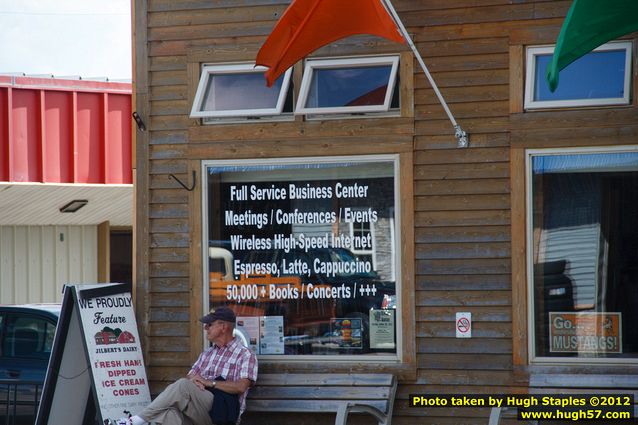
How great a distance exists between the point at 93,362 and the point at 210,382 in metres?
1.11

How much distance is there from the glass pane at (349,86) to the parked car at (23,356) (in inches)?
145

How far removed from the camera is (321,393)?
8.38m

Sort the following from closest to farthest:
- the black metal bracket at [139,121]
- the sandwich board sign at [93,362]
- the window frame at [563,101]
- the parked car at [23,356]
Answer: the window frame at [563,101] → the sandwich board sign at [93,362] → the black metal bracket at [139,121] → the parked car at [23,356]

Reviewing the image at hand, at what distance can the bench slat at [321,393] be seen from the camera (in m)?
8.15

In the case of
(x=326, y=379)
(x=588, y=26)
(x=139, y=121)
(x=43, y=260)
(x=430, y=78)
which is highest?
(x=588, y=26)

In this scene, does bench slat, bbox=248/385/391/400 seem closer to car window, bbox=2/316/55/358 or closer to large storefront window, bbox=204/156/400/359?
large storefront window, bbox=204/156/400/359

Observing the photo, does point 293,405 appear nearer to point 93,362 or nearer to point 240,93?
point 93,362

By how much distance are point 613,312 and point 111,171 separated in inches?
386

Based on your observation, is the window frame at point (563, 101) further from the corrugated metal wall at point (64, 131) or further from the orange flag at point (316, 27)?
the corrugated metal wall at point (64, 131)

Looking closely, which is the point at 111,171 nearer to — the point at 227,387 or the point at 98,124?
the point at 98,124

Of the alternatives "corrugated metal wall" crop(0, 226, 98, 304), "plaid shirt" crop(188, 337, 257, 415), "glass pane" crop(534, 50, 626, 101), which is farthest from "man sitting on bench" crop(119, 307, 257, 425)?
"corrugated metal wall" crop(0, 226, 98, 304)

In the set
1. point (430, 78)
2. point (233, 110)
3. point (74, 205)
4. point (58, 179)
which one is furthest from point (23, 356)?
point (74, 205)

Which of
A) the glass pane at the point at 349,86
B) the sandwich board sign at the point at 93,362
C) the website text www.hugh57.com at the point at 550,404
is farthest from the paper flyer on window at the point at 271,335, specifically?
the glass pane at the point at 349,86

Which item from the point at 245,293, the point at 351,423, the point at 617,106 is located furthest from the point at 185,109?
the point at 617,106
